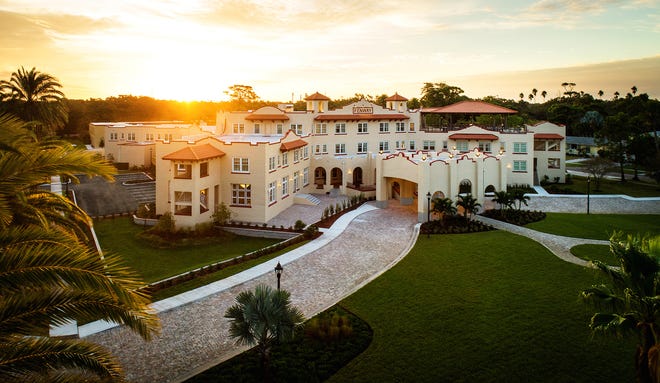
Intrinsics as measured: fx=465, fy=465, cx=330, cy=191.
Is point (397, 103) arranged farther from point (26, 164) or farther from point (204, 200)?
point (26, 164)

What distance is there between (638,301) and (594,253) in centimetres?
1661

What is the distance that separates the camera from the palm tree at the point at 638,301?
9648 millimetres

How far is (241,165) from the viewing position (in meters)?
33.5

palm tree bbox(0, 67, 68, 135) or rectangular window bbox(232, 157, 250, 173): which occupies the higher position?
palm tree bbox(0, 67, 68, 135)

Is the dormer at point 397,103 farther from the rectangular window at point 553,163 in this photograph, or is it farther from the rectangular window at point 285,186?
the rectangular window at point 285,186

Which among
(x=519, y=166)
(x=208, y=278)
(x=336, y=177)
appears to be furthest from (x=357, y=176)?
(x=208, y=278)

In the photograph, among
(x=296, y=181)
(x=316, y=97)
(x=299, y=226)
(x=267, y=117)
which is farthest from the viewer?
(x=316, y=97)

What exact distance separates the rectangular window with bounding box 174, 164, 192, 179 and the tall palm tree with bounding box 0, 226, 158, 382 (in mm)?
23610

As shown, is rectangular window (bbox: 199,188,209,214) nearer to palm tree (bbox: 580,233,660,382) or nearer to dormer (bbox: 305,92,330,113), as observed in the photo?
dormer (bbox: 305,92,330,113)

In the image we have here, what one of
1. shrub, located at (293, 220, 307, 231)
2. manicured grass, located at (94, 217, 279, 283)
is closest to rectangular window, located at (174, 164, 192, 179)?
manicured grass, located at (94, 217, 279, 283)

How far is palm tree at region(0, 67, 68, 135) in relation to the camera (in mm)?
33094

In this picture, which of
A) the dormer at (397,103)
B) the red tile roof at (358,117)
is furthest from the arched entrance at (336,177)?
the dormer at (397,103)

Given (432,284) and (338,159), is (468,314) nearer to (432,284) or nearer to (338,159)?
(432,284)

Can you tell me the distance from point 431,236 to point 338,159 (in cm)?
1723
